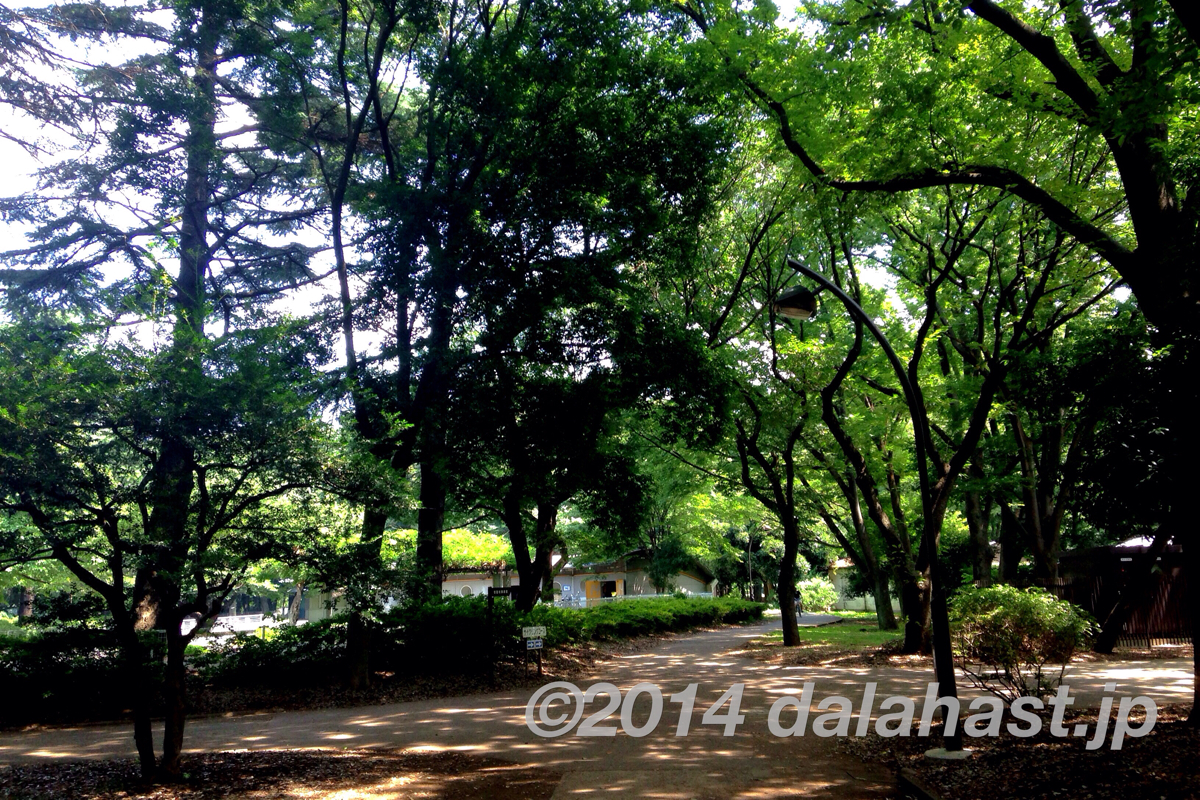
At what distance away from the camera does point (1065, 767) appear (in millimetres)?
6109

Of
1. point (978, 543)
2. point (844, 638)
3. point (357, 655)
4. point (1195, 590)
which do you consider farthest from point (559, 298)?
point (844, 638)

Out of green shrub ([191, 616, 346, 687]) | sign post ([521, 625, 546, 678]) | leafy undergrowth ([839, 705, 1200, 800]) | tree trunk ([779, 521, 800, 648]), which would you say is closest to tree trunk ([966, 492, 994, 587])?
tree trunk ([779, 521, 800, 648])

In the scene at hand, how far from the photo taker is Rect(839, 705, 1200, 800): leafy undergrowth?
545cm

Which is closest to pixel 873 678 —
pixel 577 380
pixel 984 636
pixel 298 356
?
pixel 984 636

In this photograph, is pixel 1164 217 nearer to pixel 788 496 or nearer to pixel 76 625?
pixel 788 496

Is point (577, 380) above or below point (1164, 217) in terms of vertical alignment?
above

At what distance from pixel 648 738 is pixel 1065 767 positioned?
451 centimetres

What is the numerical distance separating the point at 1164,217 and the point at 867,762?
20.0ft

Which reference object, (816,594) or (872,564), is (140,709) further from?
(816,594)

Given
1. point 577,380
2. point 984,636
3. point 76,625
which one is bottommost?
point 984,636

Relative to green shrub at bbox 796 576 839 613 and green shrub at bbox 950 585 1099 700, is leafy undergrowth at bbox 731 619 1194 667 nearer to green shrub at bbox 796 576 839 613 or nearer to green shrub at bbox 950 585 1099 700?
green shrub at bbox 950 585 1099 700

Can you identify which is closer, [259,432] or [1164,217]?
[1164,217]

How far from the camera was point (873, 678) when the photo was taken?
43.0ft

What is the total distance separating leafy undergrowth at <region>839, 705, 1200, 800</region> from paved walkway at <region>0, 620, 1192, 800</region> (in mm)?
561
